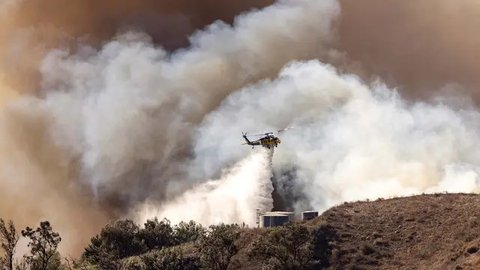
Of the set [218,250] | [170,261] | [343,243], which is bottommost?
[170,261]

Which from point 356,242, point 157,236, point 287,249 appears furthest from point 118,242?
point 356,242

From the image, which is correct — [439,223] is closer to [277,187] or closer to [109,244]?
[109,244]

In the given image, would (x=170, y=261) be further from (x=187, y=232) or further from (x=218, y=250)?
(x=187, y=232)

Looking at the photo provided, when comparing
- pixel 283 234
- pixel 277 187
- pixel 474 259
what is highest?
pixel 277 187

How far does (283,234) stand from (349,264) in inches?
223

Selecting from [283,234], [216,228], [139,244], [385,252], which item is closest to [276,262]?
[283,234]

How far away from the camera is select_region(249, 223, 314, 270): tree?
148ft

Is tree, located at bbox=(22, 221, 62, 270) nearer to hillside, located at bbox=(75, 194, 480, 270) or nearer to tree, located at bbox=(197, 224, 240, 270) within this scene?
hillside, located at bbox=(75, 194, 480, 270)

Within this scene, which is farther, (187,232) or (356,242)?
(187,232)

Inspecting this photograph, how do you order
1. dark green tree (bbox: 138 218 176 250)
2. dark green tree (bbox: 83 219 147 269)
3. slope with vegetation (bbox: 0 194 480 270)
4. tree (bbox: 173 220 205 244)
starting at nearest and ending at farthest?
slope with vegetation (bbox: 0 194 480 270)
dark green tree (bbox: 83 219 147 269)
dark green tree (bbox: 138 218 176 250)
tree (bbox: 173 220 205 244)

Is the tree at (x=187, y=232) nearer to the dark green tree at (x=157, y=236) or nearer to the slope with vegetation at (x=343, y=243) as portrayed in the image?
the dark green tree at (x=157, y=236)

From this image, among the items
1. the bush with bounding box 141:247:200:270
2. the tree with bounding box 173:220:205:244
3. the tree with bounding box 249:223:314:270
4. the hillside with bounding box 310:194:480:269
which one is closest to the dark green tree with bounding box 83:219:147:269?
the tree with bounding box 173:220:205:244

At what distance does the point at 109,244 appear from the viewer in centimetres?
6119

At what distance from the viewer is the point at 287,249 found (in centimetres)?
4609
